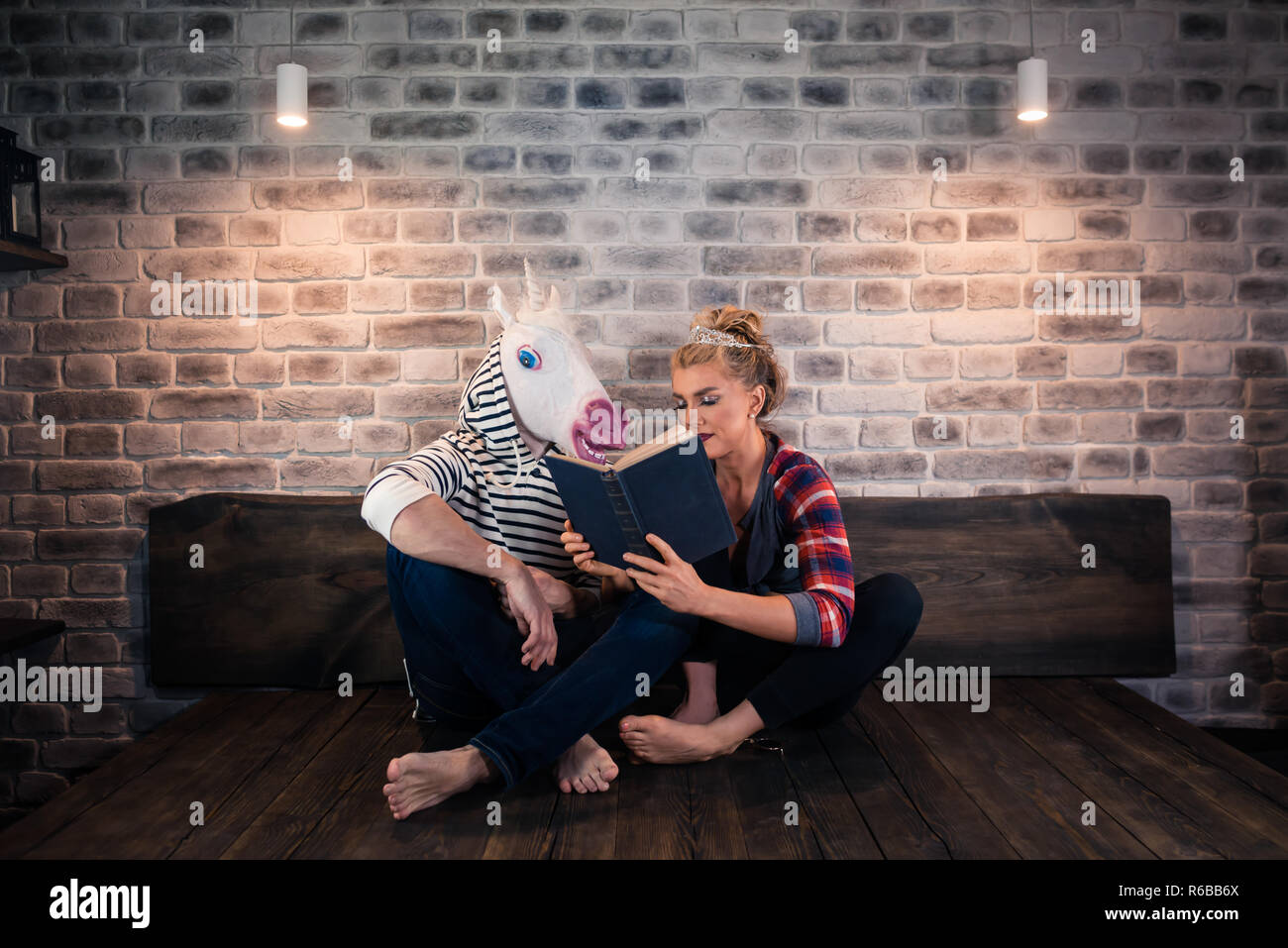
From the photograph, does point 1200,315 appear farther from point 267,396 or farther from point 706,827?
point 267,396

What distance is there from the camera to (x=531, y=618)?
1.52 meters

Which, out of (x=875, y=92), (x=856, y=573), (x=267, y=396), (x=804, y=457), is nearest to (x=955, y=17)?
(x=875, y=92)

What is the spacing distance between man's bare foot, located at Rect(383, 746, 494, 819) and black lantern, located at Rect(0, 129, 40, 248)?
1747 millimetres

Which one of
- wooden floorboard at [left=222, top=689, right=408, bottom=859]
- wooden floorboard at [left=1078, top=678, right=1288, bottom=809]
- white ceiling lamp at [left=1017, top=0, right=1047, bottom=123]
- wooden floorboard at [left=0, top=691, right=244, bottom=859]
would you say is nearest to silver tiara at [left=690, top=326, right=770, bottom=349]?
white ceiling lamp at [left=1017, top=0, right=1047, bottom=123]

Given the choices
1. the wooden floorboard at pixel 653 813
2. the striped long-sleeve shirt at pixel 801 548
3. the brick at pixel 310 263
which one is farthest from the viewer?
the brick at pixel 310 263

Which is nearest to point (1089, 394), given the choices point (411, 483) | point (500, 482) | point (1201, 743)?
point (1201, 743)

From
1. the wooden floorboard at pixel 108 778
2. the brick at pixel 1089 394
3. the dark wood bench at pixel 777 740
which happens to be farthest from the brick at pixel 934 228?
the wooden floorboard at pixel 108 778

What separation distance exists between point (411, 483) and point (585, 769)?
64cm

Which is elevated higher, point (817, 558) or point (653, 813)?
point (817, 558)

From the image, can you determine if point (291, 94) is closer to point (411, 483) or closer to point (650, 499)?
point (411, 483)

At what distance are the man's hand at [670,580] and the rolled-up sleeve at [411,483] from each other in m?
0.41

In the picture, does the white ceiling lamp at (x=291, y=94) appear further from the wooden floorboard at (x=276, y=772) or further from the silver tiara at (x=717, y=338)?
the wooden floorboard at (x=276, y=772)

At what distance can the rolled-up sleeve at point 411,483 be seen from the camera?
149 centimetres

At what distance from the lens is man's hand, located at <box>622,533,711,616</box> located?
4.86ft
